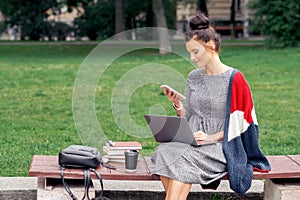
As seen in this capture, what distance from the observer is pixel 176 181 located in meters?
4.34

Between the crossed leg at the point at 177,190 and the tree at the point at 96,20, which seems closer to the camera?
the crossed leg at the point at 177,190

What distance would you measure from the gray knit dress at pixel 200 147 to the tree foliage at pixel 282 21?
63.6 feet

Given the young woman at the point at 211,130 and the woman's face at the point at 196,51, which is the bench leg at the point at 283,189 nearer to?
the young woman at the point at 211,130

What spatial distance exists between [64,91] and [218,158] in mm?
8212

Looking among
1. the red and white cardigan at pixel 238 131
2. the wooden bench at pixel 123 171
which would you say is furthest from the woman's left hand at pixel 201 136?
the wooden bench at pixel 123 171

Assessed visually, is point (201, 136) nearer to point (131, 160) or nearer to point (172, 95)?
point (172, 95)

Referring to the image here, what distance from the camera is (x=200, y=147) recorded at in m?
4.48

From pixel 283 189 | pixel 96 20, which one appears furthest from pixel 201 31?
pixel 96 20

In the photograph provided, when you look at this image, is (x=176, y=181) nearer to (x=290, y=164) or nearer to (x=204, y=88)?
(x=204, y=88)

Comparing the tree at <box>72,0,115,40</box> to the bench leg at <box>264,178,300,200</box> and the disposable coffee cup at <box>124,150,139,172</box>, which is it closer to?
the bench leg at <box>264,178,300,200</box>

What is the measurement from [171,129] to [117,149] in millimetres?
548

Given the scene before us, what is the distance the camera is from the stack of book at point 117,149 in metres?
4.72

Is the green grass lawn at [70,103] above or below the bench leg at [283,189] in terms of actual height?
below

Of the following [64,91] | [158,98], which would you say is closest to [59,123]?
[158,98]
